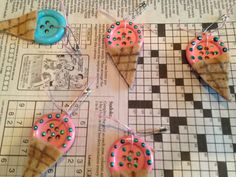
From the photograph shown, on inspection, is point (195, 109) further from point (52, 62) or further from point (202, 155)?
point (52, 62)

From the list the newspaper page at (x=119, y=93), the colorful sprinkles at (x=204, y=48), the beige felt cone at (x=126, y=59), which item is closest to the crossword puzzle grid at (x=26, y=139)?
the newspaper page at (x=119, y=93)

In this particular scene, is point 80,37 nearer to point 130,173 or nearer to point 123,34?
point 123,34

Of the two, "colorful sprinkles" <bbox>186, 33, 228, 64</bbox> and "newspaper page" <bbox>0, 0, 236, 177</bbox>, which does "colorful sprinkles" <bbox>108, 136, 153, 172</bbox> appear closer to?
"newspaper page" <bbox>0, 0, 236, 177</bbox>

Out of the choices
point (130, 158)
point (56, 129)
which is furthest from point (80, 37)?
point (130, 158)

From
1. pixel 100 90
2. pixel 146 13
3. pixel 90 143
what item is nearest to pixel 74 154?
pixel 90 143

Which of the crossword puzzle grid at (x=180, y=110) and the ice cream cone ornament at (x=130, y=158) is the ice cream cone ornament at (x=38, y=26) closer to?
the crossword puzzle grid at (x=180, y=110)

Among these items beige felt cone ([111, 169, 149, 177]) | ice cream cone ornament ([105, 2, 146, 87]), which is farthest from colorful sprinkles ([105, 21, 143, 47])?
beige felt cone ([111, 169, 149, 177])
